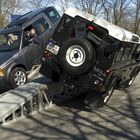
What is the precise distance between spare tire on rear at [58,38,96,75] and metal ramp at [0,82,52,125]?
1038 mm

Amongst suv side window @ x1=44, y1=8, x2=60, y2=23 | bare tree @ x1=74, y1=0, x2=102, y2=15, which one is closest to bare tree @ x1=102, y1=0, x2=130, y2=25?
bare tree @ x1=74, y1=0, x2=102, y2=15

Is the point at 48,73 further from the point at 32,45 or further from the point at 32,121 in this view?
the point at 32,45

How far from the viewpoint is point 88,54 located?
841cm

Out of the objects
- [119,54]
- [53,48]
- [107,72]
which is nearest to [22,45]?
[53,48]

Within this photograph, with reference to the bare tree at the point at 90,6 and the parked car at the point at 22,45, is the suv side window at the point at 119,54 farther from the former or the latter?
the bare tree at the point at 90,6

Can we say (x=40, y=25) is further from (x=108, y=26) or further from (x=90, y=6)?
(x=90, y=6)

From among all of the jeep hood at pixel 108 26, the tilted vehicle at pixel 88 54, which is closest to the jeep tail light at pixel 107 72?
the tilted vehicle at pixel 88 54

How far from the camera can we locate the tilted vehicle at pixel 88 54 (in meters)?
8.42

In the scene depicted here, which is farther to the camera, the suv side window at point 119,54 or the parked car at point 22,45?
the parked car at point 22,45

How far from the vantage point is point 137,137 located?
6812mm

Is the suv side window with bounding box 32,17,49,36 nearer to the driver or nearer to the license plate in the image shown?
the driver

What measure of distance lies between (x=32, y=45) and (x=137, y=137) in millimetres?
5926

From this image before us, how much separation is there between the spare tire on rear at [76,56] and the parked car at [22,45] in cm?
267

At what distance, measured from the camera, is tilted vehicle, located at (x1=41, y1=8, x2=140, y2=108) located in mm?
8422
